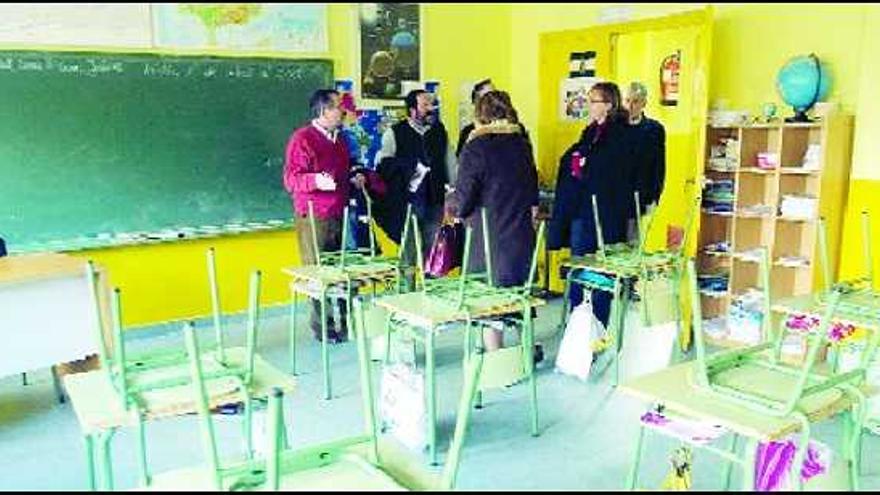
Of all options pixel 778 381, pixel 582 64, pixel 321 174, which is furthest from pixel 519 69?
pixel 778 381

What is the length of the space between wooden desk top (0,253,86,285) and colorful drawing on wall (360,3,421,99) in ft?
7.81

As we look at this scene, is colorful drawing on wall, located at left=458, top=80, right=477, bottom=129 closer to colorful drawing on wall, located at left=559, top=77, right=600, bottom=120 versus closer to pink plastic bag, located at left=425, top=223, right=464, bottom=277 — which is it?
colorful drawing on wall, located at left=559, top=77, right=600, bottom=120

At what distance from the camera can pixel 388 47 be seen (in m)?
5.41

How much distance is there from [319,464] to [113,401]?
677mm

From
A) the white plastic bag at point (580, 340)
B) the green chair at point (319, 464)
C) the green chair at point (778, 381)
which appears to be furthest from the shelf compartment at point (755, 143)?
the green chair at point (319, 464)

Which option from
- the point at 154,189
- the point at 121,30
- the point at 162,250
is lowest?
the point at 162,250

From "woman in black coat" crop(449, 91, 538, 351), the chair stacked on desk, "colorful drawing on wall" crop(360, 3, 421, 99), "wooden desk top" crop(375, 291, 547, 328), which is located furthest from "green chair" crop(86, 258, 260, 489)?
"colorful drawing on wall" crop(360, 3, 421, 99)

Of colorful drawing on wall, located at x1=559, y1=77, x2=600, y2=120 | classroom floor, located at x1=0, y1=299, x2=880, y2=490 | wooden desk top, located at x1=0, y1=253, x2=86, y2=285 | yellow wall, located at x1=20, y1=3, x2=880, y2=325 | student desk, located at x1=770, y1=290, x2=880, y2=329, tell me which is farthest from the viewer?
colorful drawing on wall, located at x1=559, y1=77, x2=600, y2=120

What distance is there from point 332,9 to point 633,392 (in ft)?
13.0

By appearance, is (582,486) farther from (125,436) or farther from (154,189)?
(154,189)

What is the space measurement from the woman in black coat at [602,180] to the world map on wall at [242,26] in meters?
1.93

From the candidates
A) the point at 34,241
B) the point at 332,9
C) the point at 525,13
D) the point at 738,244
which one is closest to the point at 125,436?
the point at 34,241

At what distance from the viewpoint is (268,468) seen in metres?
1.33

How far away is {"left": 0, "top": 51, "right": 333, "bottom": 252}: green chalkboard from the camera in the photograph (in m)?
4.16
